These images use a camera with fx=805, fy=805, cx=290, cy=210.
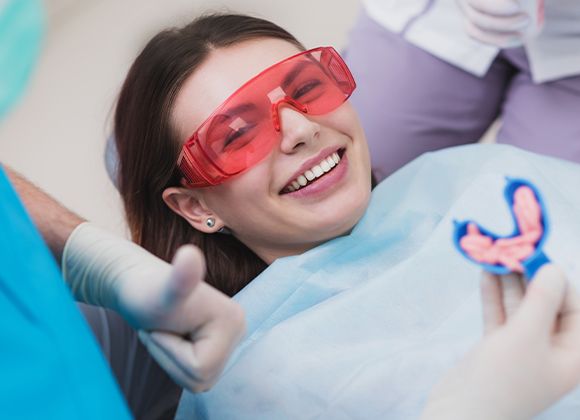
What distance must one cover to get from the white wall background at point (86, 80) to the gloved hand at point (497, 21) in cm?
97

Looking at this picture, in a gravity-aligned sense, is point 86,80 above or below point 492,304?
below

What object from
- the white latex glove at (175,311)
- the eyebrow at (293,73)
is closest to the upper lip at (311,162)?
the eyebrow at (293,73)

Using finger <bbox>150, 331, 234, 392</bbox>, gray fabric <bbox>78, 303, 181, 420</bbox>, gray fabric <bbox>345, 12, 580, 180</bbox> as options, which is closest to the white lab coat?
gray fabric <bbox>345, 12, 580, 180</bbox>

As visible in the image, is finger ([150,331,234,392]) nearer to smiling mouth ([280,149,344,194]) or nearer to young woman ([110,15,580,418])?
young woman ([110,15,580,418])

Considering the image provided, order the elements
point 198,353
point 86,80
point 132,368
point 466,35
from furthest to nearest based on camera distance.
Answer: point 86,80 → point 466,35 → point 132,368 → point 198,353

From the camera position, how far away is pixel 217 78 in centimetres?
120

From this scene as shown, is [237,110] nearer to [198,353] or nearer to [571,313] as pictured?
[198,353]

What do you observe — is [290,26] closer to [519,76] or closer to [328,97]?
[519,76]

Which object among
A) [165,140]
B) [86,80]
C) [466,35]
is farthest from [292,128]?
[86,80]

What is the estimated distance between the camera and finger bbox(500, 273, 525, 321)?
31.9 inches

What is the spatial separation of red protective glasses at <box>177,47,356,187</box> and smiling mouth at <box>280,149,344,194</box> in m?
0.07

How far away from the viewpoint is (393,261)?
1241 millimetres

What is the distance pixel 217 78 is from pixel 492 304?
0.58 meters

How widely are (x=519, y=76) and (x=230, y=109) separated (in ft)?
2.48
